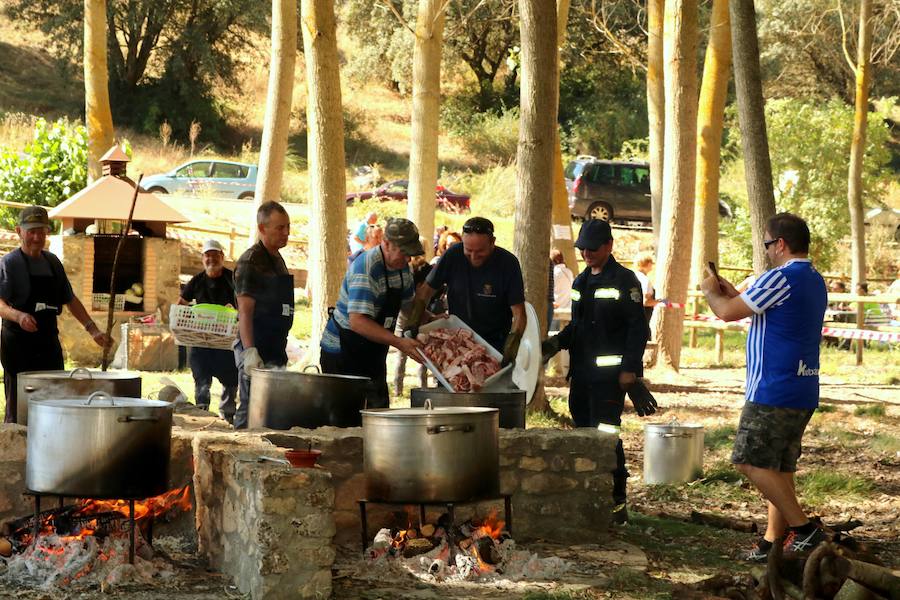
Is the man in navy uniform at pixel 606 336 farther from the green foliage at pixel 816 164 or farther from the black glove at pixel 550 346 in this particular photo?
the green foliage at pixel 816 164

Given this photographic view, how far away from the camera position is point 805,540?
6.66 meters

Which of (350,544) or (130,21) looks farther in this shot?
(130,21)

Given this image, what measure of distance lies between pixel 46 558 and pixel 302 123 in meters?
44.9

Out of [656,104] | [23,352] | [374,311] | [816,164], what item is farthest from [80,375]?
[816,164]

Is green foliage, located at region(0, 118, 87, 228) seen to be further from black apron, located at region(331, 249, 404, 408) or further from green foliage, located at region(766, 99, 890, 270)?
green foliage, located at region(766, 99, 890, 270)

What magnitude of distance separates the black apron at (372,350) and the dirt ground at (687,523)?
1352 millimetres

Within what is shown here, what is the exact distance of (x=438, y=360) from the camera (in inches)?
301

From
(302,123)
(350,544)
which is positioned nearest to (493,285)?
(350,544)

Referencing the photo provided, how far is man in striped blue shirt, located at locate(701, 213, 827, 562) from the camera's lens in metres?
6.63

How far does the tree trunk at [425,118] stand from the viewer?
17344mm

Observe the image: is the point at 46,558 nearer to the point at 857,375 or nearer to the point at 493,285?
the point at 493,285

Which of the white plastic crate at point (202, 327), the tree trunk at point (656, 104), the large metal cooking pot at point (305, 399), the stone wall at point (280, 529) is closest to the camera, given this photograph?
the stone wall at point (280, 529)

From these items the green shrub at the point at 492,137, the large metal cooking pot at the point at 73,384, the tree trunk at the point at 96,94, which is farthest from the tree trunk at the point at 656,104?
the green shrub at the point at 492,137

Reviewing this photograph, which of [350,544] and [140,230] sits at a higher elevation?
[140,230]
